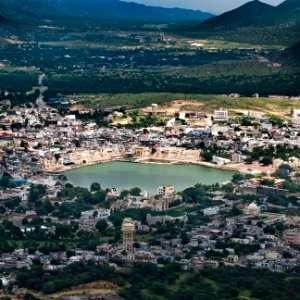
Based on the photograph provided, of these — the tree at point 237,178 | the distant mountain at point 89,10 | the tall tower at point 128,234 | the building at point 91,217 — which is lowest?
the distant mountain at point 89,10

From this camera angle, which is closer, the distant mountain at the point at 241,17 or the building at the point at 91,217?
the building at the point at 91,217

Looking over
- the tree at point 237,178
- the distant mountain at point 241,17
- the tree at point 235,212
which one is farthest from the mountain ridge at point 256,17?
the tree at point 235,212

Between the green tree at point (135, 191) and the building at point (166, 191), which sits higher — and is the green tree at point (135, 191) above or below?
below

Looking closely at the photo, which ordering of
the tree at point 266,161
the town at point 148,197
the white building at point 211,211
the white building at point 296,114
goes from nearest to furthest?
the town at point 148,197 < the white building at point 211,211 < the tree at point 266,161 < the white building at point 296,114

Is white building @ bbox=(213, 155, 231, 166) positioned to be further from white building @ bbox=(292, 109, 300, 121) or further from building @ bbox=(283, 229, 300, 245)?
building @ bbox=(283, 229, 300, 245)

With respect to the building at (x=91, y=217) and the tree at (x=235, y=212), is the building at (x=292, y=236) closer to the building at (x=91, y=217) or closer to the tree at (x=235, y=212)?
the tree at (x=235, y=212)

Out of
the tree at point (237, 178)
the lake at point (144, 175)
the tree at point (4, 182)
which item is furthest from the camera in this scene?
the tree at point (237, 178)
